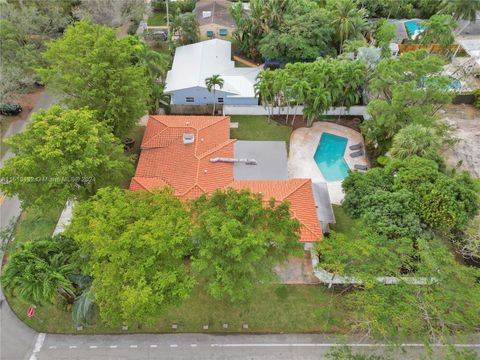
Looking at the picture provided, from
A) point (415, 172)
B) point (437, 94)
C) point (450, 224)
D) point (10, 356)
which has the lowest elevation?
point (10, 356)

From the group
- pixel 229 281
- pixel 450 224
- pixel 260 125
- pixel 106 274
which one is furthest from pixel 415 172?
pixel 106 274

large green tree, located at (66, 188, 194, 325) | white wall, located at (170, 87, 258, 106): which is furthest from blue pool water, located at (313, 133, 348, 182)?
large green tree, located at (66, 188, 194, 325)

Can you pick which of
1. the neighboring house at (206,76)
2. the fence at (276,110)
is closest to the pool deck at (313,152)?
the fence at (276,110)

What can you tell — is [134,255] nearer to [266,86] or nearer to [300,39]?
[266,86]

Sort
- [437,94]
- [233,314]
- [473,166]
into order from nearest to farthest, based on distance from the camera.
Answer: [233,314]
[437,94]
[473,166]

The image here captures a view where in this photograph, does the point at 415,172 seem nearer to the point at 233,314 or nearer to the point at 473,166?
the point at 473,166
